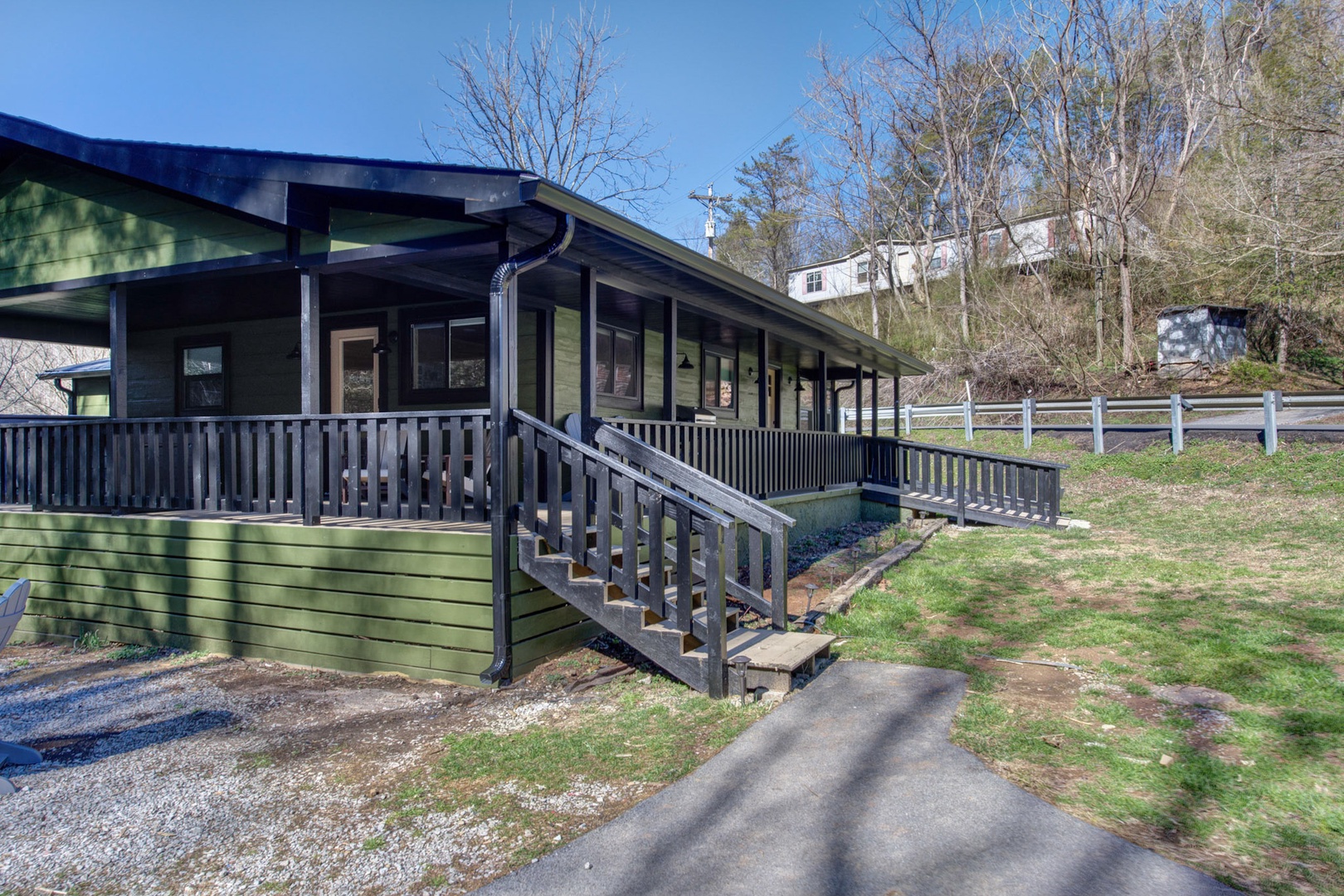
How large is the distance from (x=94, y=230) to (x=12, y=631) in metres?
5.34

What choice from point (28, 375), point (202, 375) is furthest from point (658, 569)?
point (28, 375)

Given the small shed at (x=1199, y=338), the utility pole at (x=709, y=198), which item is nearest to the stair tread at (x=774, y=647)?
the small shed at (x=1199, y=338)

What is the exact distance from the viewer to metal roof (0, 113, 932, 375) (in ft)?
17.3

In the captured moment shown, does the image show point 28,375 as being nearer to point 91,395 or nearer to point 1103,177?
point 91,395

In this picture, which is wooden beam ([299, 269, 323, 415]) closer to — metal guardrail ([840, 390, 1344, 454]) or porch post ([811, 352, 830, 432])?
porch post ([811, 352, 830, 432])

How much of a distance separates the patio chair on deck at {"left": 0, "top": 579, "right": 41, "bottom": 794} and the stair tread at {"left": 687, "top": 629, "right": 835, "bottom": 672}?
3589 mm

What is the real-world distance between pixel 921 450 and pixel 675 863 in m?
11.9

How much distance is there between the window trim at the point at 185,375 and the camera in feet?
33.4

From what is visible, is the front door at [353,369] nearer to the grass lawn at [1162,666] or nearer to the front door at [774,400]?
the grass lawn at [1162,666]

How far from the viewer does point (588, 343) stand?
6641mm

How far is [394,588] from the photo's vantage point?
19.2 feet

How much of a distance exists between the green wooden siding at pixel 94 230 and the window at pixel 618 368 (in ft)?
12.9

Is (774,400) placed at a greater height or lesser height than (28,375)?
lesser

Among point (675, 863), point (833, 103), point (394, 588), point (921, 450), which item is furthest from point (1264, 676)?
point (833, 103)
